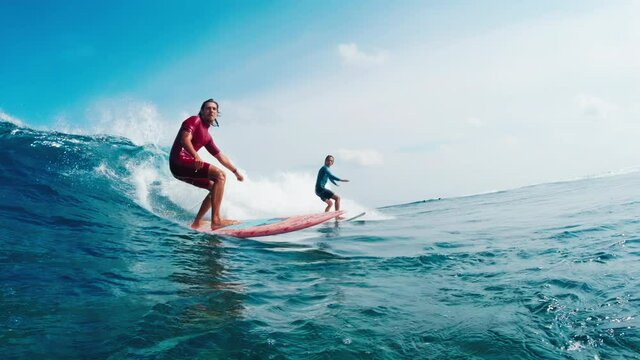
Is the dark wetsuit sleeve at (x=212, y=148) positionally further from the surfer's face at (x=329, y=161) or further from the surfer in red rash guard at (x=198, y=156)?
the surfer's face at (x=329, y=161)

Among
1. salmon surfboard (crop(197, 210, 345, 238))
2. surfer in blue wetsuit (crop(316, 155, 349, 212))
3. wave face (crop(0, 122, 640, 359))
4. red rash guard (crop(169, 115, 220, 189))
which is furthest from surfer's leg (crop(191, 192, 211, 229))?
surfer in blue wetsuit (crop(316, 155, 349, 212))

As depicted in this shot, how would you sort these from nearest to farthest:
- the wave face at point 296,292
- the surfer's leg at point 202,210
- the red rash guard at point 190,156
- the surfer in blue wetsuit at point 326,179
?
1. the wave face at point 296,292
2. the red rash guard at point 190,156
3. the surfer's leg at point 202,210
4. the surfer in blue wetsuit at point 326,179

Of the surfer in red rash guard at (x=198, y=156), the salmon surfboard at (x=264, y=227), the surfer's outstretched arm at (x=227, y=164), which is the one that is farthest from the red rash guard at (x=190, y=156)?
the salmon surfboard at (x=264, y=227)

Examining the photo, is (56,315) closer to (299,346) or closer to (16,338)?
(16,338)

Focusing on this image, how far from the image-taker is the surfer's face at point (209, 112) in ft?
23.2

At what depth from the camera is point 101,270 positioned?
4266 millimetres

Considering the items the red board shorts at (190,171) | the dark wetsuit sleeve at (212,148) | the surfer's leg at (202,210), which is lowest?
the surfer's leg at (202,210)

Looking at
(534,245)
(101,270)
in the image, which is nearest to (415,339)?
(101,270)

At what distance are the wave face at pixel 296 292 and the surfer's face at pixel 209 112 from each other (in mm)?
2170

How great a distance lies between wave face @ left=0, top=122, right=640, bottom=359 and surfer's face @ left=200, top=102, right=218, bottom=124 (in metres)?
2.17

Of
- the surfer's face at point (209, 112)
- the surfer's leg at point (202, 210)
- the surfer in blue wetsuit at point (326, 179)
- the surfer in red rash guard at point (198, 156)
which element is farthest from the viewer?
the surfer in blue wetsuit at point (326, 179)

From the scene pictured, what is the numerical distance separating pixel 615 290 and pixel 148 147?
47.9 feet

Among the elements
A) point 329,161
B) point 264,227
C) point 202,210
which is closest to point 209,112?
point 202,210

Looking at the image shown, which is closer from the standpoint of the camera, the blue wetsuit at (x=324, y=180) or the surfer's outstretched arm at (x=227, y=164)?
the surfer's outstretched arm at (x=227, y=164)
